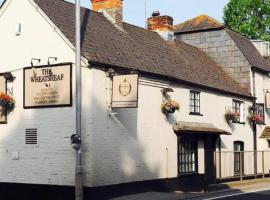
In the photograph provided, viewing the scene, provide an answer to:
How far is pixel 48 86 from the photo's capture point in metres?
18.4

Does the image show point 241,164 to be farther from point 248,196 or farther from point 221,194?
point 248,196

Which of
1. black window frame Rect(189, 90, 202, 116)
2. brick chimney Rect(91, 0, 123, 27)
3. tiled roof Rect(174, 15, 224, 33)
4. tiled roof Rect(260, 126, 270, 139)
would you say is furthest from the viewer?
tiled roof Rect(174, 15, 224, 33)

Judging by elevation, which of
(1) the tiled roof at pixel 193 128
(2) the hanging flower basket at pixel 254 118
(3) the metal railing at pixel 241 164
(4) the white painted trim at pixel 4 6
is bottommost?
(3) the metal railing at pixel 241 164

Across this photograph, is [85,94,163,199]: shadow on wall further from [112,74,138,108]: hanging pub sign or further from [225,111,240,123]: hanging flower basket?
[225,111,240,123]: hanging flower basket

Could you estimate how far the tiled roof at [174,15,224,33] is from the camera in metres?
32.1

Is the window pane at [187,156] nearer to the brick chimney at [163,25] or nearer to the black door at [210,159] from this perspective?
the black door at [210,159]

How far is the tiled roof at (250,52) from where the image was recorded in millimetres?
30953

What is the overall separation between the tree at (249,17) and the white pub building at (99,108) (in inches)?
845

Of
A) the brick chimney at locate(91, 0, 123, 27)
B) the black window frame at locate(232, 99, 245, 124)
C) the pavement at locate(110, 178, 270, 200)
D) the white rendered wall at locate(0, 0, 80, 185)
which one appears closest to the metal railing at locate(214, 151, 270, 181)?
the pavement at locate(110, 178, 270, 200)

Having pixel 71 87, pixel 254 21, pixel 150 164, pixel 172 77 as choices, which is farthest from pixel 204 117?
pixel 254 21

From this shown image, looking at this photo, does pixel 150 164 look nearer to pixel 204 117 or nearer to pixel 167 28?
pixel 204 117

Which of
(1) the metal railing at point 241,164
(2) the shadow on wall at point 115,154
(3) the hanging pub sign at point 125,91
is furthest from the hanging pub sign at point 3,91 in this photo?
(1) the metal railing at point 241,164

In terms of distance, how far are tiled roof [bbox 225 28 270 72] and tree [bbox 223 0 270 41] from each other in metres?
11.3

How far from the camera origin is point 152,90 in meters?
20.6
